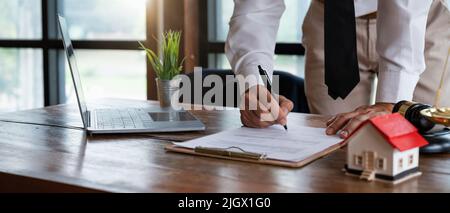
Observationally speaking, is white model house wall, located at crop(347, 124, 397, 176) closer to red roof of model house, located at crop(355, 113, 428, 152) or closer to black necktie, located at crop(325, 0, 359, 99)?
red roof of model house, located at crop(355, 113, 428, 152)

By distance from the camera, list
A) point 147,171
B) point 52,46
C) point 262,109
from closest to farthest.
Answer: point 147,171
point 262,109
point 52,46

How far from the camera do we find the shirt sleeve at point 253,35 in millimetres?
1805

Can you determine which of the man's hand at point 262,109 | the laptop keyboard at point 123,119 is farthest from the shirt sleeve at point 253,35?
the laptop keyboard at point 123,119

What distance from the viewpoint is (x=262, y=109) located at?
1.51 m

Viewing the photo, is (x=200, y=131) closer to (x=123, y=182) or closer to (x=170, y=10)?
(x=123, y=182)

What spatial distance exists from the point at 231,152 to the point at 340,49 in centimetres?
63

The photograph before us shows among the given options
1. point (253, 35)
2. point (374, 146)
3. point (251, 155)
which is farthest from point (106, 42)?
point (374, 146)

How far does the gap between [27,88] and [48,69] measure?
330 mm

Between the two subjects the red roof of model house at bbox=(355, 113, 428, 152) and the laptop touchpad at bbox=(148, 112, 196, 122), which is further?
the laptop touchpad at bbox=(148, 112, 196, 122)

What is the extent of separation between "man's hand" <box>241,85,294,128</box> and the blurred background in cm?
186

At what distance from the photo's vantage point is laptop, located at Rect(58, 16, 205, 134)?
5.01 feet

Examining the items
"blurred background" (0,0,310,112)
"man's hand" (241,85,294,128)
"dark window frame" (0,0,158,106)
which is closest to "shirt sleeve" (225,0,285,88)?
"man's hand" (241,85,294,128)

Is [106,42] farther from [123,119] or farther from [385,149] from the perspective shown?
[385,149]

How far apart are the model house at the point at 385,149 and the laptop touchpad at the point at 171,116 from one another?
0.74 meters
